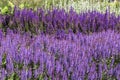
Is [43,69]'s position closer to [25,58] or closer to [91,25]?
[25,58]

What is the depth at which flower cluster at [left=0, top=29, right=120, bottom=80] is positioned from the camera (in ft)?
13.8

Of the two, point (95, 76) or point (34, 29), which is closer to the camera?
point (95, 76)

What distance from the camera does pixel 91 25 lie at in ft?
23.9

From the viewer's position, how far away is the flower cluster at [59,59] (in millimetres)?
4215

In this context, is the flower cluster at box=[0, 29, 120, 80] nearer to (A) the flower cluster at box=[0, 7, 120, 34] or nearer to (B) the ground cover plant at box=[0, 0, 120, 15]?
(A) the flower cluster at box=[0, 7, 120, 34]

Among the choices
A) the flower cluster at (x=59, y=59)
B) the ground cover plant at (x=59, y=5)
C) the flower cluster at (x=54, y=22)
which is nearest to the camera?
the flower cluster at (x=59, y=59)

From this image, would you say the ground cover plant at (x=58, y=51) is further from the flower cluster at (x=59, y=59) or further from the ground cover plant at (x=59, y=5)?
the ground cover plant at (x=59, y=5)

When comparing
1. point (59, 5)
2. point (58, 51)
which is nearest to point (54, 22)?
point (58, 51)

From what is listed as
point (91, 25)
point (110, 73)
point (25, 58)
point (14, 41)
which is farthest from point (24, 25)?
point (110, 73)

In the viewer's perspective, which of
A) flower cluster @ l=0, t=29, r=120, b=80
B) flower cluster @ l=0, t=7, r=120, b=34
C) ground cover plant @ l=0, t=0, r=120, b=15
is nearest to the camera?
flower cluster @ l=0, t=29, r=120, b=80

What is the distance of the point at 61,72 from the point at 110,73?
566 millimetres

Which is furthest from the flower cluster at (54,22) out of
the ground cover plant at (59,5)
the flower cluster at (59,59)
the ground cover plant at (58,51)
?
the flower cluster at (59,59)

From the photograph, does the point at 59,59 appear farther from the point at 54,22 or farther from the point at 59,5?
the point at 59,5

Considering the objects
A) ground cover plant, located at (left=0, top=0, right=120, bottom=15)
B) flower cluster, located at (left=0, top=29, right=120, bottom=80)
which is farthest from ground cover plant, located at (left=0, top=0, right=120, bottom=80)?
ground cover plant, located at (left=0, top=0, right=120, bottom=15)
